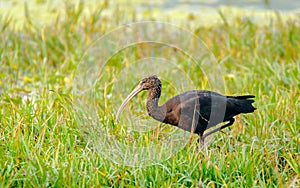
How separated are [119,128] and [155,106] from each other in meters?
0.39

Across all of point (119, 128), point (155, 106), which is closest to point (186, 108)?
point (155, 106)

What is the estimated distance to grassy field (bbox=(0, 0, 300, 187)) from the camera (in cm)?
384

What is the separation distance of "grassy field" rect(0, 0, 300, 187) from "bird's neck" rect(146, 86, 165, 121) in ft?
0.92

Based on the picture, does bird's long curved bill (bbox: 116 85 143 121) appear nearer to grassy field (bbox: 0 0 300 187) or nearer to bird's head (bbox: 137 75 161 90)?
bird's head (bbox: 137 75 161 90)

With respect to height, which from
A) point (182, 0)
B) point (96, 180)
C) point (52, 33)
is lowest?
point (96, 180)

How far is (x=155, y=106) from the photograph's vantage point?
391cm

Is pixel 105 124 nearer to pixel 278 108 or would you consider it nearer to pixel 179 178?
pixel 179 178

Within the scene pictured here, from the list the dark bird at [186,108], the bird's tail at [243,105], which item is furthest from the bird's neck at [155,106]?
the bird's tail at [243,105]

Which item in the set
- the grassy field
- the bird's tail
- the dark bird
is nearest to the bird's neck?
the dark bird

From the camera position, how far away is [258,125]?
15.3ft

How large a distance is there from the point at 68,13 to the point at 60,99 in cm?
255

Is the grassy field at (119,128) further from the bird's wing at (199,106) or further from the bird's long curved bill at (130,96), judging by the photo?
the bird's wing at (199,106)

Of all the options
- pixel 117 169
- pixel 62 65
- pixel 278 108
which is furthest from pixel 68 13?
pixel 117 169

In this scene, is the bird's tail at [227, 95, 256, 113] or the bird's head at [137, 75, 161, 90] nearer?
the bird's head at [137, 75, 161, 90]
